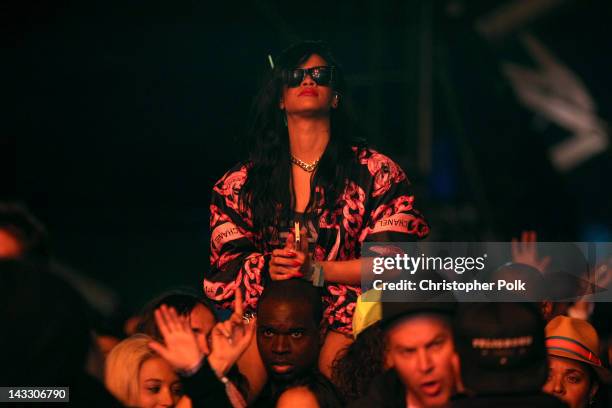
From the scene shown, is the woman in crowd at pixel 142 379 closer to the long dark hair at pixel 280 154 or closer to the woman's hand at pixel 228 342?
the woman's hand at pixel 228 342

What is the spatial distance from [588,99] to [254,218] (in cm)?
635

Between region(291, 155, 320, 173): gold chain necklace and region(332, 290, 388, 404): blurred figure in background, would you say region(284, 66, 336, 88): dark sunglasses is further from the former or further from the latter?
region(332, 290, 388, 404): blurred figure in background

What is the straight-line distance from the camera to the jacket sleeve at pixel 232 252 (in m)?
4.05

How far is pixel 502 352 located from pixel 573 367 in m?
0.88

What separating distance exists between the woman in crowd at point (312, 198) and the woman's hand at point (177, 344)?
1.41 feet

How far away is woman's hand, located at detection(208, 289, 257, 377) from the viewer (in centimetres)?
367

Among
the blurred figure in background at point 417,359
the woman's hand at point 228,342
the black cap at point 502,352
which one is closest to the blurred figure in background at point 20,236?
the woman's hand at point 228,342

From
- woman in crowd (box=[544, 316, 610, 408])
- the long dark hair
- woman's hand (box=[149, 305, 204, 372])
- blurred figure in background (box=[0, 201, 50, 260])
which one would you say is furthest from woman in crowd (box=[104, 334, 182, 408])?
woman in crowd (box=[544, 316, 610, 408])

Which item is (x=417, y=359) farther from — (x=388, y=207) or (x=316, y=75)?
(x=316, y=75)

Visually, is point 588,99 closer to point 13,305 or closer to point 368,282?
point 368,282

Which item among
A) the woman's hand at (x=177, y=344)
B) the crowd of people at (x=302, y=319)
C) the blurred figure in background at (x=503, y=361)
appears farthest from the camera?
the woman's hand at (x=177, y=344)

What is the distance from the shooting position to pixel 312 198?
13.6 ft

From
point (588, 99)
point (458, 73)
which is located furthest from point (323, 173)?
point (588, 99)

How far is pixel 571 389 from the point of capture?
12.8 feet
